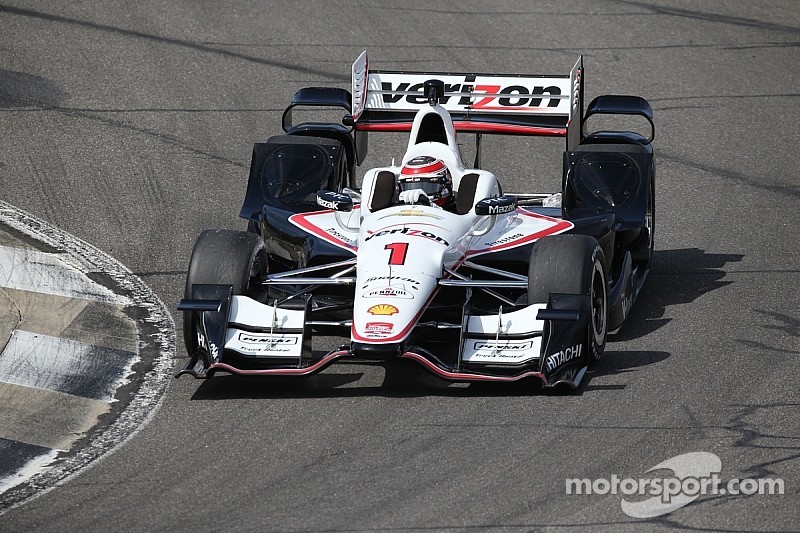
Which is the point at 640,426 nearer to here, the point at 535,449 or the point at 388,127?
the point at 535,449

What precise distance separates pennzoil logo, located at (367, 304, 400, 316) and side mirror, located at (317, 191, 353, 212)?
1552 mm

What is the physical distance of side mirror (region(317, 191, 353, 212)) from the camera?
34.0 feet

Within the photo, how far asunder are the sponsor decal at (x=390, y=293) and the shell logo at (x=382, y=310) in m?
0.09

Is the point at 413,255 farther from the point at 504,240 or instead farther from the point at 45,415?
the point at 45,415

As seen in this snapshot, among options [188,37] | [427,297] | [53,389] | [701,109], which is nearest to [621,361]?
[427,297]

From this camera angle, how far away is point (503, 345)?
903 cm

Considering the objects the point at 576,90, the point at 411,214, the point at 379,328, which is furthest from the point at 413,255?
the point at 576,90

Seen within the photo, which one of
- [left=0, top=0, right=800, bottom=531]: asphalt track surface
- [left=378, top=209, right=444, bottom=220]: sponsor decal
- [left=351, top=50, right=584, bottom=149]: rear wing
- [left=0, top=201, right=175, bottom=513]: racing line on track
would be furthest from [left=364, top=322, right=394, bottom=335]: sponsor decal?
[left=351, top=50, right=584, bottom=149]: rear wing

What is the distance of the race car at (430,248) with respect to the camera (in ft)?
29.6

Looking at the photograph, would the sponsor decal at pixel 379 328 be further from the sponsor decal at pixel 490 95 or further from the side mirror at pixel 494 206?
the sponsor decal at pixel 490 95

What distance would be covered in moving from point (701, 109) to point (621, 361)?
8.10 m

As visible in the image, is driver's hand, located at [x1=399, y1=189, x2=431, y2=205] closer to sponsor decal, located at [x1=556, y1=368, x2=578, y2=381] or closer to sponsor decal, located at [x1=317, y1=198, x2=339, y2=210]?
sponsor decal, located at [x1=317, y1=198, x2=339, y2=210]

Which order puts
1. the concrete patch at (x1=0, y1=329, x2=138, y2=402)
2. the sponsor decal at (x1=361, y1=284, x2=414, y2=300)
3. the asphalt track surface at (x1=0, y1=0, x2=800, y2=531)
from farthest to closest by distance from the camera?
the concrete patch at (x1=0, y1=329, x2=138, y2=402) → the sponsor decal at (x1=361, y1=284, x2=414, y2=300) → the asphalt track surface at (x1=0, y1=0, x2=800, y2=531)

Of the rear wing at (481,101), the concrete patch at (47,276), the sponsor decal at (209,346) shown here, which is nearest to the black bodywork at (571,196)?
the rear wing at (481,101)
